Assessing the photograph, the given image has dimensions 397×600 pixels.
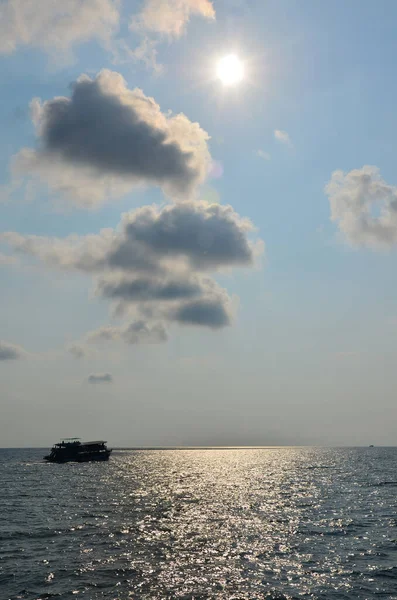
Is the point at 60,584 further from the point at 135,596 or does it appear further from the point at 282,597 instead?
the point at 282,597

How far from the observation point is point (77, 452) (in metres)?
164

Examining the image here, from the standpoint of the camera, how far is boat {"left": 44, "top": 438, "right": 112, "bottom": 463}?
530 feet

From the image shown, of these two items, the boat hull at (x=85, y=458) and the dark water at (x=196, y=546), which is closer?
the dark water at (x=196, y=546)

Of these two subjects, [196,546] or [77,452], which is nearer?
[196,546]

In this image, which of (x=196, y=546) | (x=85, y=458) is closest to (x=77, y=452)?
(x=85, y=458)

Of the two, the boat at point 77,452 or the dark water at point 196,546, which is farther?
the boat at point 77,452

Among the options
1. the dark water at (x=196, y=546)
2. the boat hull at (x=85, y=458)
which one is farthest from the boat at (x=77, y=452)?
the dark water at (x=196, y=546)

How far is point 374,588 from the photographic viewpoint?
3128 cm

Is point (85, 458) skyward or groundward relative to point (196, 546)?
groundward

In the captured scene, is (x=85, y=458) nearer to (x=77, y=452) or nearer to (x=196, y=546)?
(x=77, y=452)

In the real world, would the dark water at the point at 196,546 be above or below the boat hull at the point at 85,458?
above

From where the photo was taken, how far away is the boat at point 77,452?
161625 mm

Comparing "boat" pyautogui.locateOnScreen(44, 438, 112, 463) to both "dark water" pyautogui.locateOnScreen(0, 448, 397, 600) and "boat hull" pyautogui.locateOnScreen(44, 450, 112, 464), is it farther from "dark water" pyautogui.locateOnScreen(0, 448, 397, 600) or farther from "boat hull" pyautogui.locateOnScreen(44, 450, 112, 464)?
"dark water" pyautogui.locateOnScreen(0, 448, 397, 600)

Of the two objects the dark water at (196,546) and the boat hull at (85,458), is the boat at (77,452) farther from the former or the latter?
the dark water at (196,546)
